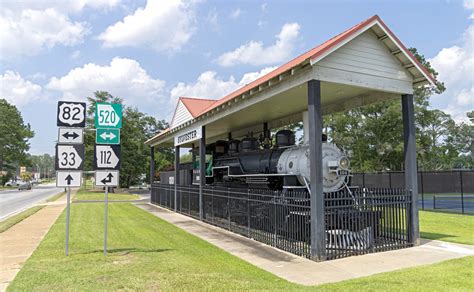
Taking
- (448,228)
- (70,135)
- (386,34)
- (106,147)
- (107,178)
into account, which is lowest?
(448,228)

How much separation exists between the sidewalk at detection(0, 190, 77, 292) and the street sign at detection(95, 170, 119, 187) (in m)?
2.24

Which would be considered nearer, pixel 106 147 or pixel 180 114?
pixel 106 147

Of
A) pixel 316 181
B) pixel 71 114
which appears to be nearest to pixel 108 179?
pixel 71 114

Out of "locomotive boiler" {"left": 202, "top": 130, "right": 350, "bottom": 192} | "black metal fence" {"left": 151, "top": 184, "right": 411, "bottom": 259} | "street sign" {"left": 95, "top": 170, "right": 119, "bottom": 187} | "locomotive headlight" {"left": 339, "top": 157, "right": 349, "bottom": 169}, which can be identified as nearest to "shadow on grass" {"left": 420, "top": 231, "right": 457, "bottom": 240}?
"black metal fence" {"left": 151, "top": 184, "right": 411, "bottom": 259}

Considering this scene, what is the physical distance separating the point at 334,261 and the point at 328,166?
2600mm

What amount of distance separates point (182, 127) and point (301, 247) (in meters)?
10.7

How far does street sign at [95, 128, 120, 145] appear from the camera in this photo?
8562mm

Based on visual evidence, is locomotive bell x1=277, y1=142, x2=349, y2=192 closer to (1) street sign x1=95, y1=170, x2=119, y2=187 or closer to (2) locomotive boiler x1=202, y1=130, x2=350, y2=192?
(2) locomotive boiler x1=202, y1=130, x2=350, y2=192

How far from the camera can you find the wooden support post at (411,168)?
909 centimetres

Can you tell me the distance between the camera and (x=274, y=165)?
448 inches

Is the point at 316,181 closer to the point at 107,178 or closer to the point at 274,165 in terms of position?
the point at 274,165

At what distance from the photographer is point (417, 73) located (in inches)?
371

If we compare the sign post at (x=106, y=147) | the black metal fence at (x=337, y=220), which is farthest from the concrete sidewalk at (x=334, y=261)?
the sign post at (x=106, y=147)

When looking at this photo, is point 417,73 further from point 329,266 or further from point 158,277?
point 158,277
